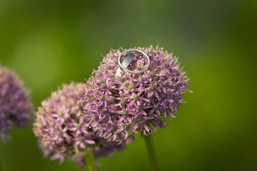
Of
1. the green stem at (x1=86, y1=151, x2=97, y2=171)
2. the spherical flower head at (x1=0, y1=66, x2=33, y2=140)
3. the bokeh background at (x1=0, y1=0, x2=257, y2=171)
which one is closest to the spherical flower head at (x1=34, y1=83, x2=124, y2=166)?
the green stem at (x1=86, y1=151, x2=97, y2=171)

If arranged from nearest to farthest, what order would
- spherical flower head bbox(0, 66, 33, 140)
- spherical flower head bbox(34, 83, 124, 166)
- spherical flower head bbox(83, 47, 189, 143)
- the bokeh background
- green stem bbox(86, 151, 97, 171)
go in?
1. spherical flower head bbox(83, 47, 189, 143)
2. spherical flower head bbox(34, 83, 124, 166)
3. green stem bbox(86, 151, 97, 171)
4. spherical flower head bbox(0, 66, 33, 140)
5. the bokeh background

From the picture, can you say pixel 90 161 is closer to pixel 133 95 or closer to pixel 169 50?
pixel 133 95

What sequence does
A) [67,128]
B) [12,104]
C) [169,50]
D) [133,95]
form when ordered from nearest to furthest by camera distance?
1. [133,95]
2. [67,128]
3. [12,104]
4. [169,50]

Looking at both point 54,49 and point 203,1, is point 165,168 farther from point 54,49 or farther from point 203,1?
point 203,1

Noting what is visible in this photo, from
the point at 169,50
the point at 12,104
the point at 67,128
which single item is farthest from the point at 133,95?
the point at 169,50

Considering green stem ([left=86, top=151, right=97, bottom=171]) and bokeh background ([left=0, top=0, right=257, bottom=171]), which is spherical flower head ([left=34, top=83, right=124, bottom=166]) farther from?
bokeh background ([left=0, top=0, right=257, bottom=171])

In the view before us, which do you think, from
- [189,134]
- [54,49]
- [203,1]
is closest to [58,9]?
[54,49]
